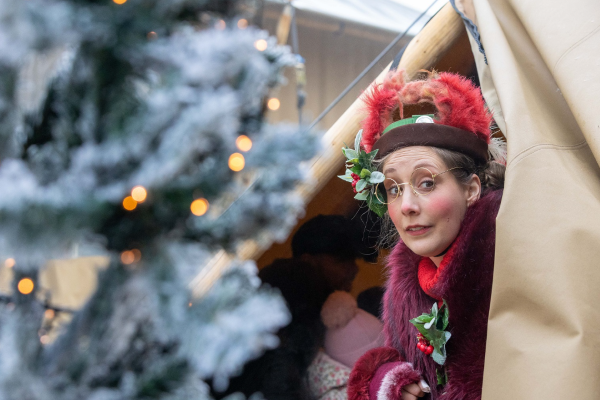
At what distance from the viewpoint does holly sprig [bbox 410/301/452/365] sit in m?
1.14

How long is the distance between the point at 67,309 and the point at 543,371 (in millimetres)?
796

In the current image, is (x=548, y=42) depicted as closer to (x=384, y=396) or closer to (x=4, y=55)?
(x=384, y=396)

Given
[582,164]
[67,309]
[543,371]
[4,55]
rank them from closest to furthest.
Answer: [4,55] < [67,309] < [543,371] < [582,164]

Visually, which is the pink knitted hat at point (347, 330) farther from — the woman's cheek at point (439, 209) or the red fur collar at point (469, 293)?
the woman's cheek at point (439, 209)

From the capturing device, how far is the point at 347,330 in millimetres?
1686

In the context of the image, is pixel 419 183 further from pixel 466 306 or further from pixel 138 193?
pixel 138 193

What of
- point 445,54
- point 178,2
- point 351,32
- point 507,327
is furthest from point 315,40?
point 178,2

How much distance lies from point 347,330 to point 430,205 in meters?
0.68

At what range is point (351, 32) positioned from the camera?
2584mm

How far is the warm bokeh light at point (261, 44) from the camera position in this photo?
57cm

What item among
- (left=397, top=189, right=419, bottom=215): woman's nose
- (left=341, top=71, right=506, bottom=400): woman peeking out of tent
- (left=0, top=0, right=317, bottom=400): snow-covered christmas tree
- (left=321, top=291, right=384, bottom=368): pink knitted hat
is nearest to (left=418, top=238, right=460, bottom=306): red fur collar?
(left=341, top=71, right=506, bottom=400): woman peeking out of tent

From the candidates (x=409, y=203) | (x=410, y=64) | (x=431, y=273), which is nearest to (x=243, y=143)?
(x=409, y=203)

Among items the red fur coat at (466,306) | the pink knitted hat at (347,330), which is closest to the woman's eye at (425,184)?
the red fur coat at (466,306)

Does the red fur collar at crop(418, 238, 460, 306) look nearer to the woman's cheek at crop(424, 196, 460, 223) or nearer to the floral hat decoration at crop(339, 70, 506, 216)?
the woman's cheek at crop(424, 196, 460, 223)
